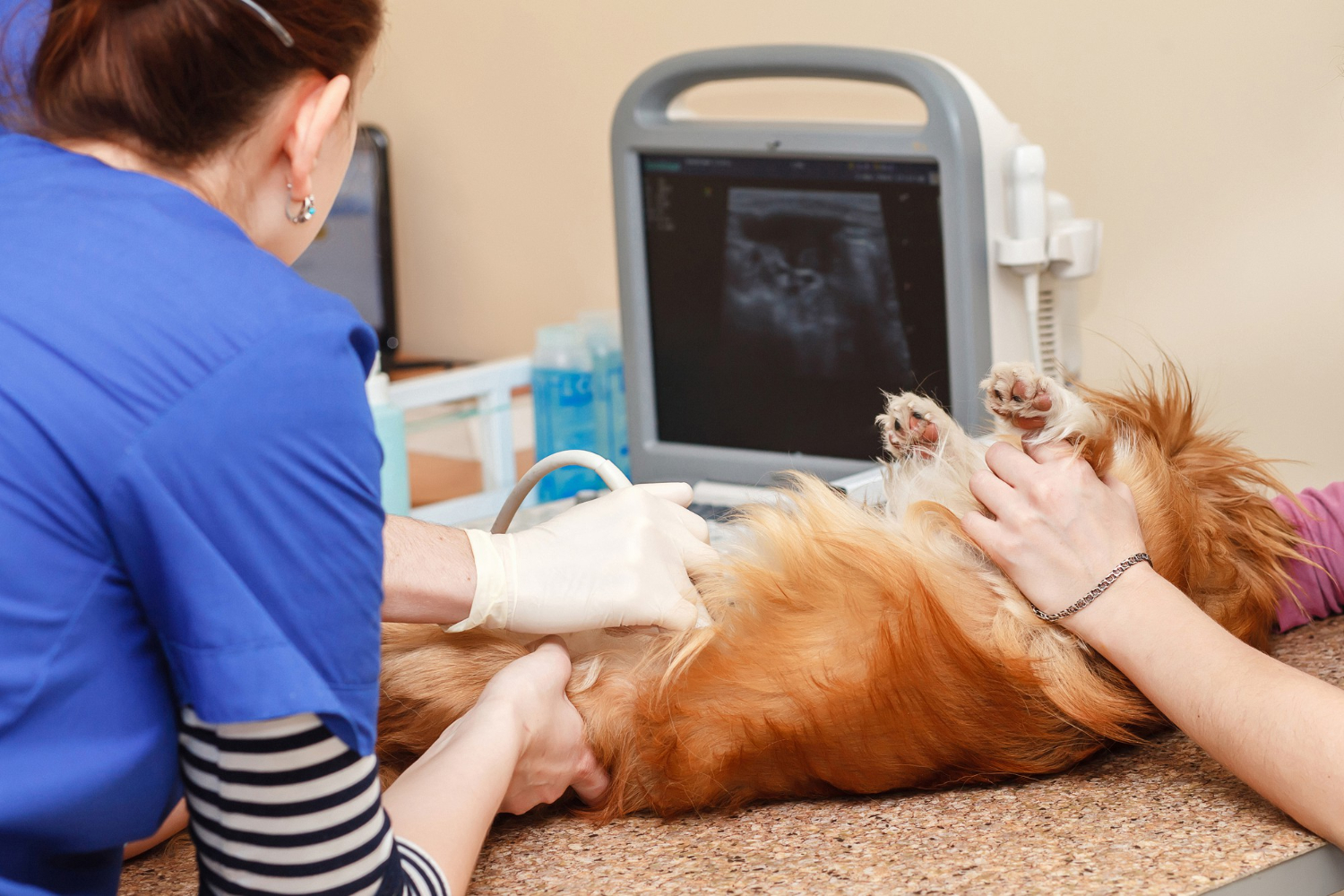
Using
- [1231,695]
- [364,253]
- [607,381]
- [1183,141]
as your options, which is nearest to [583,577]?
[1231,695]

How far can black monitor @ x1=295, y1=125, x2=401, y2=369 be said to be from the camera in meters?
2.48

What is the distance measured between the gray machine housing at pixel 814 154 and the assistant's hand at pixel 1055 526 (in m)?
0.43

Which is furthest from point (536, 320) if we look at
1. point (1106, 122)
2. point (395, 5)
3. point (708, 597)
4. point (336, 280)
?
point (708, 597)

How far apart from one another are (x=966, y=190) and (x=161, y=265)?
99cm

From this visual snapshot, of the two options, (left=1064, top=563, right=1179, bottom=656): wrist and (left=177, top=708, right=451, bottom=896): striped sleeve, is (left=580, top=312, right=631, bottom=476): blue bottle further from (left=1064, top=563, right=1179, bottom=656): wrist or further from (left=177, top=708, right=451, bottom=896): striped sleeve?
(left=177, top=708, right=451, bottom=896): striped sleeve

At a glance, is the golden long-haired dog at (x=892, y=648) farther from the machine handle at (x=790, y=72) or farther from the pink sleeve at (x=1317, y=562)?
the machine handle at (x=790, y=72)

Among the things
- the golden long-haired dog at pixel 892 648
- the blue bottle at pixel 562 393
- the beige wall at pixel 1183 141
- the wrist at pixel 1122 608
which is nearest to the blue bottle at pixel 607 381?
the blue bottle at pixel 562 393

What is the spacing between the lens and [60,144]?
63 cm

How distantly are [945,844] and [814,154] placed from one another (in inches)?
37.1

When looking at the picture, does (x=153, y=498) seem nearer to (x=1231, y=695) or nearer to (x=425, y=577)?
(x=425, y=577)

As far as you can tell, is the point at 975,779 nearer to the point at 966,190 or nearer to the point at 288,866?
the point at 288,866

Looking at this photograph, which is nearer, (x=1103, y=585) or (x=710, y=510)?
(x=1103, y=585)

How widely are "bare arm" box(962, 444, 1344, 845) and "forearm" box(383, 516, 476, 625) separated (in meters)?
0.40

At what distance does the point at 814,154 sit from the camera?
1.45 meters
